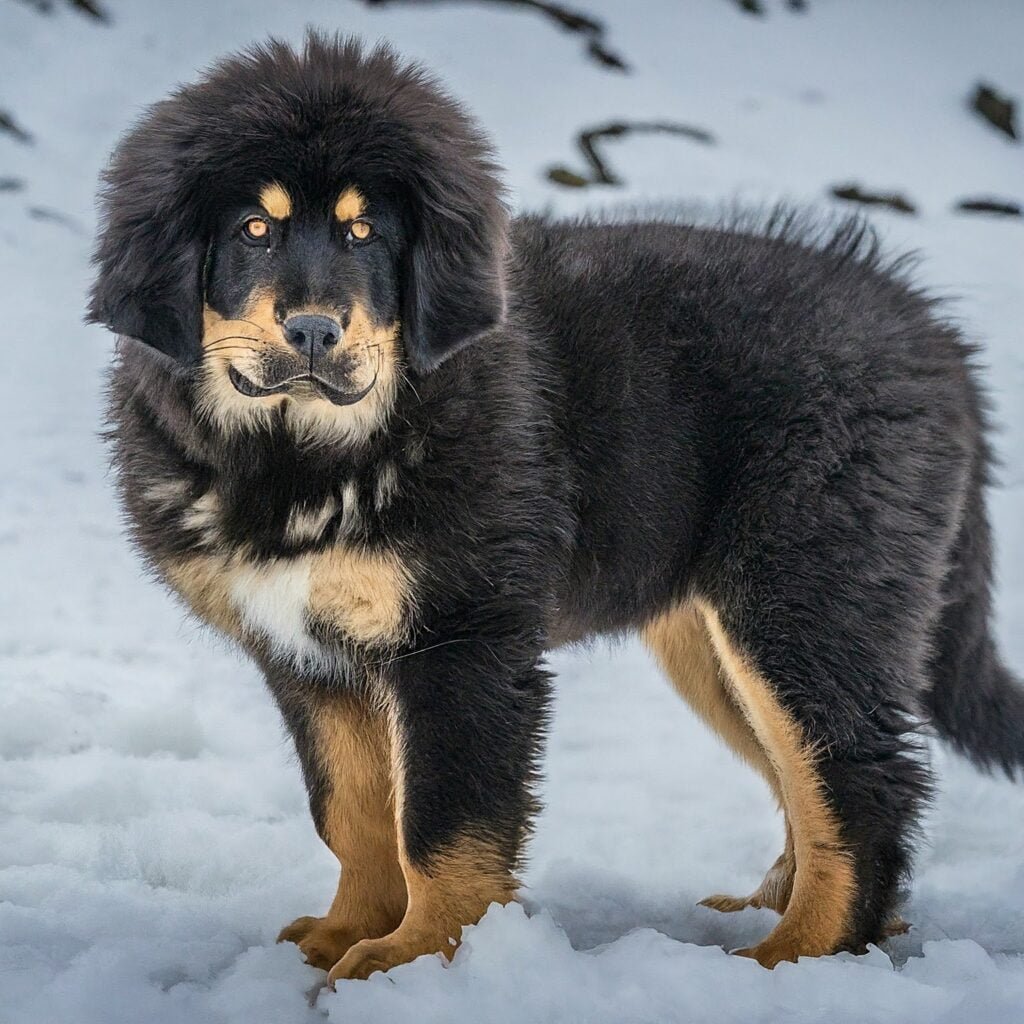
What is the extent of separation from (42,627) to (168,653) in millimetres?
553

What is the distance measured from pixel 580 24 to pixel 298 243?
7.32m

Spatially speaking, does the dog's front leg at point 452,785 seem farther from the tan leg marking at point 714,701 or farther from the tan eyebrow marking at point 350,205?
the tan eyebrow marking at point 350,205

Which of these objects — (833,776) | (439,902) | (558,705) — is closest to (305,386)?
(439,902)

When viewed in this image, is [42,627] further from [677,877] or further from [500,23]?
[500,23]

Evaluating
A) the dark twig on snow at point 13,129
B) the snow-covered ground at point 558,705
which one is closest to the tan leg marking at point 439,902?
the snow-covered ground at point 558,705

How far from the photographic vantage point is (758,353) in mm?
4047

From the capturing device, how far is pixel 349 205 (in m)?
3.45

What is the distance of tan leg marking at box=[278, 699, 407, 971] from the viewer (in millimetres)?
3920

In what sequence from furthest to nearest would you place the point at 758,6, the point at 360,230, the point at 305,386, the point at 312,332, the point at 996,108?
the point at 758,6, the point at 996,108, the point at 360,230, the point at 305,386, the point at 312,332

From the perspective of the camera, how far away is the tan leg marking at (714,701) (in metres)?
4.43

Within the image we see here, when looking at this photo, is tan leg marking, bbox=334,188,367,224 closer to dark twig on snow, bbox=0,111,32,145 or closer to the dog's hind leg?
the dog's hind leg

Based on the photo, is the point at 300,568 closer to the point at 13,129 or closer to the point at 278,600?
the point at 278,600

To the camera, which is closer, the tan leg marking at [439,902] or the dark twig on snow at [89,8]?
the tan leg marking at [439,902]

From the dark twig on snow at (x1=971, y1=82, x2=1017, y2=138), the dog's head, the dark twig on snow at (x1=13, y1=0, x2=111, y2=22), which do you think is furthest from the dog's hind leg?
the dark twig on snow at (x1=13, y1=0, x2=111, y2=22)
